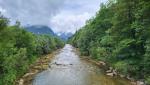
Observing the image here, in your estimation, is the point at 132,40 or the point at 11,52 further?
the point at 132,40

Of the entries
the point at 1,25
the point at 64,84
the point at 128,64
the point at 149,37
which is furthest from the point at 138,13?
the point at 1,25

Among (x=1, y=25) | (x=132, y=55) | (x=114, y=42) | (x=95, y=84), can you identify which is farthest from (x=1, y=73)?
(x=114, y=42)

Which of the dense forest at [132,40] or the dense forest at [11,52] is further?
the dense forest at [132,40]

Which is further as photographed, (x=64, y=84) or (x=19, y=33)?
(x=19, y=33)

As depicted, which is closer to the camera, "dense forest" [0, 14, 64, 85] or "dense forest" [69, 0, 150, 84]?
"dense forest" [0, 14, 64, 85]

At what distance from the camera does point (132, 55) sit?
128 feet

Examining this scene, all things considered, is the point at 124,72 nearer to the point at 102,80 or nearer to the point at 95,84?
the point at 102,80

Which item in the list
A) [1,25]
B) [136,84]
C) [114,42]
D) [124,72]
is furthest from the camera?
[114,42]

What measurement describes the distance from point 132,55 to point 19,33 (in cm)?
2288

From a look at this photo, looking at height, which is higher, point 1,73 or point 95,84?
point 1,73

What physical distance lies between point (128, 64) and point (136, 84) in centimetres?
503

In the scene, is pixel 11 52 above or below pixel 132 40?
below

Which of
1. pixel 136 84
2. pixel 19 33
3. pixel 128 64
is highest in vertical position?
pixel 19 33

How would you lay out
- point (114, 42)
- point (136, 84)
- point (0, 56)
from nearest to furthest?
1. point (0, 56)
2. point (136, 84)
3. point (114, 42)
